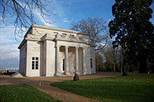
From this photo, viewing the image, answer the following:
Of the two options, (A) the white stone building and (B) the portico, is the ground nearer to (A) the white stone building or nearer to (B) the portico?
(A) the white stone building

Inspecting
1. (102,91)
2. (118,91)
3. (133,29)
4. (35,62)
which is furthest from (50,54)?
(118,91)

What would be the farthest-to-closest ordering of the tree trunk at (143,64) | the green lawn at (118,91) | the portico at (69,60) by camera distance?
the portico at (69,60), the tree trunk at (143,64), the green lawn at (118,91)

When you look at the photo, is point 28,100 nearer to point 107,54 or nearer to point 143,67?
point 143,67

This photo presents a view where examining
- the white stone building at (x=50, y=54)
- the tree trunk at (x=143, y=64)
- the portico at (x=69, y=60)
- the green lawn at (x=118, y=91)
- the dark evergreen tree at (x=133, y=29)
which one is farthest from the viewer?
the portico at (x=69, y=60)

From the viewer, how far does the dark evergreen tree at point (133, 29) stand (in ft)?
125

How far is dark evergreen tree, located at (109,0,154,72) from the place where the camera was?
38.1 metres

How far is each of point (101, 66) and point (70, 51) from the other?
86.8ft

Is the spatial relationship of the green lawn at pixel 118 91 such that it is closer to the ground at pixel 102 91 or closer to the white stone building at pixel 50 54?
the ground at pixel 102 91

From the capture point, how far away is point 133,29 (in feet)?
126

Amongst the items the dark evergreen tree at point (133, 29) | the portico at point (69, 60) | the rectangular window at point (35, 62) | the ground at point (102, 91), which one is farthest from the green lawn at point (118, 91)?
the rectangular window at point (35, 62)

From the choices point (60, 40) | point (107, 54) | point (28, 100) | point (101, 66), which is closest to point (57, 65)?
point (60, 40)

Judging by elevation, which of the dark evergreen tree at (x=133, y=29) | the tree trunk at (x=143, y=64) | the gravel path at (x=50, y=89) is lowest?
the gravel path at (x=50, y=89)

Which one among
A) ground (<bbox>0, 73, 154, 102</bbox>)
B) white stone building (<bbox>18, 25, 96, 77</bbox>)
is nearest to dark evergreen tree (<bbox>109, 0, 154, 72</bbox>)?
white stone building (<bbox>18, 25, 96, 77</bbox>)

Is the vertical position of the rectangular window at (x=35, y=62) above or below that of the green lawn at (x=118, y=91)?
above
